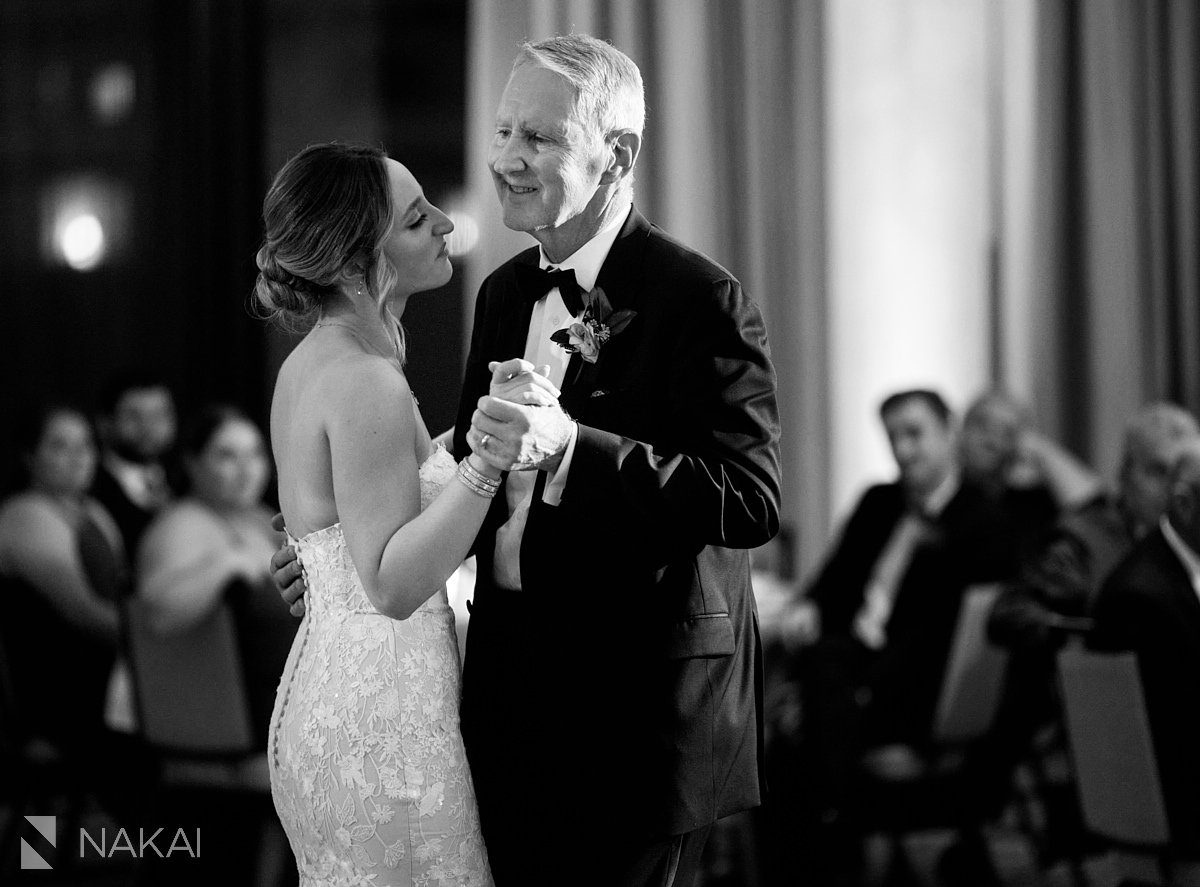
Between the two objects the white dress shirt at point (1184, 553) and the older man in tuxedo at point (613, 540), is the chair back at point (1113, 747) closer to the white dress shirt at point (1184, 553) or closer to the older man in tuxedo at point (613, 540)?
the white dress shirt at point (1184, 553)

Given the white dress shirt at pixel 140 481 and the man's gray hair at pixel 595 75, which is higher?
the man's gray hair at pixel 595 75

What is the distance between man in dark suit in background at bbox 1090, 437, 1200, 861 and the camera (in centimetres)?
301

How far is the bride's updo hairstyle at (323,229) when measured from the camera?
2.09 m

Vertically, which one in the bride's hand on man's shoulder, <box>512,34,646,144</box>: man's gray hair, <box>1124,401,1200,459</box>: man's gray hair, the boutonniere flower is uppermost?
<box>512,34,646,144</box>: man's gray hair

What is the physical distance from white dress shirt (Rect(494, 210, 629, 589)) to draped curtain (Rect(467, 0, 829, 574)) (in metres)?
4.21

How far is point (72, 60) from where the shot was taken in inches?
281

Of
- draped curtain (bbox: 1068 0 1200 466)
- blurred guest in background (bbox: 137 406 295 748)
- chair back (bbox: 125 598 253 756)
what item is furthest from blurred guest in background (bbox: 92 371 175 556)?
draped curtain (bbox: 1068 0 1200 466)

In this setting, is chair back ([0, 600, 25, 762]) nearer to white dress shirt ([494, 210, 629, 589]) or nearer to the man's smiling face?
white dress shirt ([494, 210, 629, 589])

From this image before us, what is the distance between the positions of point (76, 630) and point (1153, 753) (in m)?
3.13

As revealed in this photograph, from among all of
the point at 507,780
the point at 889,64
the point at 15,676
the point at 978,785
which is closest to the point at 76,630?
the point at 15,676

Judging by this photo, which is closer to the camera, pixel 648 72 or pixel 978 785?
pixel 978 785

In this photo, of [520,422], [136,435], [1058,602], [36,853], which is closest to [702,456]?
[520,422]

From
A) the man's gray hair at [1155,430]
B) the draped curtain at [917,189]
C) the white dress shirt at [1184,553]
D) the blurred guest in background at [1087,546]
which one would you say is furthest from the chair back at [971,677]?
the draped curtain at [917,189]

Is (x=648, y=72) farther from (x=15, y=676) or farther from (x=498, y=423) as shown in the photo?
(x=498, y=423)
